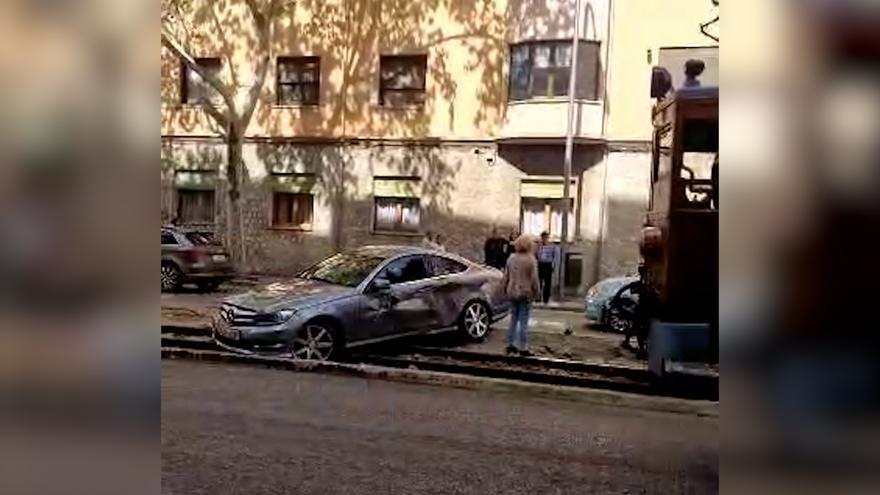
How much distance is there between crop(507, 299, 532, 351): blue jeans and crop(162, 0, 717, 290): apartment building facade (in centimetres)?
257

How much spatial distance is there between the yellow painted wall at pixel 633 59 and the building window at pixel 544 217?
1.20 m

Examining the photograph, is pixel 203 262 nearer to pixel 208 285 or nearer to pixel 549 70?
pixel 208 285

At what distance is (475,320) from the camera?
8.06 meters

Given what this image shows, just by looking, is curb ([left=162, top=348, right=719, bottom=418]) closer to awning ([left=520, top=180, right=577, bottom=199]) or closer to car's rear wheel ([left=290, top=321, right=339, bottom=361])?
car's rear wheel ([left=290, top=321, right=339, bottom=361])

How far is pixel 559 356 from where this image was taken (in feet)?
24.7

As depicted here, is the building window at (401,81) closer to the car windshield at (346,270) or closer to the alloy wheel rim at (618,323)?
the car windshield at (346,270)

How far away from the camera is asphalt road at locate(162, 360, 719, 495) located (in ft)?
13.0

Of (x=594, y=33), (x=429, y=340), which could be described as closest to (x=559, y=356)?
(x=429, y=340)

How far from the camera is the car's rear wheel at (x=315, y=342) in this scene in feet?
23.4

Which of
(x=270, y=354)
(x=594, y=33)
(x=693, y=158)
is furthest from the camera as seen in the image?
(x=594, y=33)

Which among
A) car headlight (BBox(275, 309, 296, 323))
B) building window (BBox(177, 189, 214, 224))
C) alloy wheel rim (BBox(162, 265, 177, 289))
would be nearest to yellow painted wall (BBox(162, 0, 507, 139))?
building window (BBox(177, 189, 214, 224))

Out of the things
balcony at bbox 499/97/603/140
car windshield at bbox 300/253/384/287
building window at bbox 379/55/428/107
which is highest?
building window at bbox 379/55/428/107
